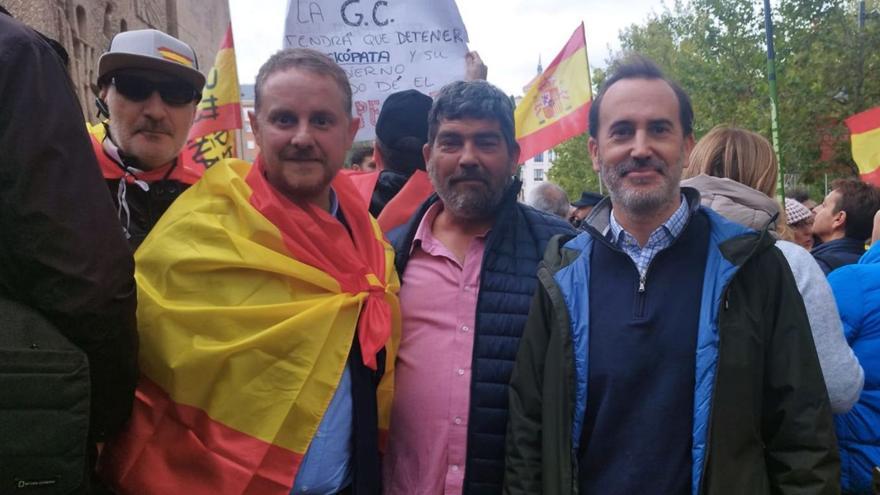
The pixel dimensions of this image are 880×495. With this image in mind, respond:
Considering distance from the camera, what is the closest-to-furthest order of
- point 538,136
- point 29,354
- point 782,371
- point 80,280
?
1. point 29,354
2. point 80,280
3. point 782,371
4. point 538,136

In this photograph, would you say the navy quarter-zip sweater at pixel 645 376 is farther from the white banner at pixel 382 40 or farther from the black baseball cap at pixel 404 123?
the white banner at pixel 382 40

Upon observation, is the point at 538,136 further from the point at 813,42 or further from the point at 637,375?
the point at 813,42

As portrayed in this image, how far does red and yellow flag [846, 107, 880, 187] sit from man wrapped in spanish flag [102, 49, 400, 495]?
626 cm

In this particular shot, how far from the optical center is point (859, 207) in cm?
438

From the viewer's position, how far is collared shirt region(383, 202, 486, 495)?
85.9 inches

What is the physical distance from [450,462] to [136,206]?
1361mm

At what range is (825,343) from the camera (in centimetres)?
209

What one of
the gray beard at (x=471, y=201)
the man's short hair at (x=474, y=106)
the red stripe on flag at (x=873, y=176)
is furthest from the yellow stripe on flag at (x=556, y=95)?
the gray beard at (x=471, y=201)

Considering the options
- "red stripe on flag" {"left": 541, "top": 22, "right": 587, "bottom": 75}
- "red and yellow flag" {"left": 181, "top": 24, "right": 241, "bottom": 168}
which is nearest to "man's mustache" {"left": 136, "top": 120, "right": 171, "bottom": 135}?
"red and yellow flag" {"left": 181, "top": 24, "right": 241, "bottom": 168}

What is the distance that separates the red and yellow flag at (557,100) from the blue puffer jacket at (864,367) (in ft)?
12.3

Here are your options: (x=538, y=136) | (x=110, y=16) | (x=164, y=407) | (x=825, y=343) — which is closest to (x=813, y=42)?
(x=538, y=136)

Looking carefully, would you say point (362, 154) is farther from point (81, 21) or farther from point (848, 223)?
point (848, 223)

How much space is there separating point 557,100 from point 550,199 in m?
1.02

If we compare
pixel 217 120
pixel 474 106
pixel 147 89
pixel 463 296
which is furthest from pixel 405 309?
pixel 217 120
